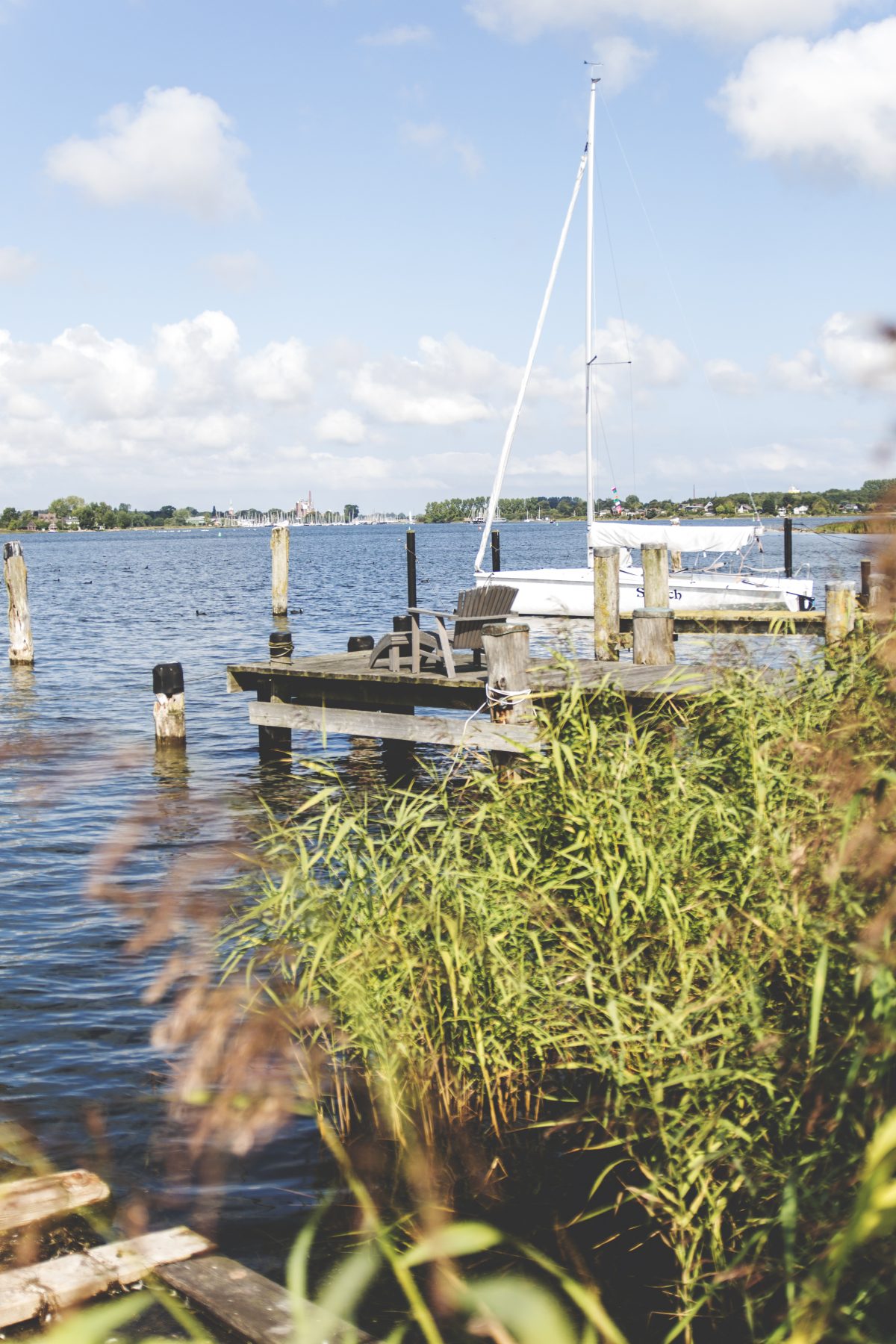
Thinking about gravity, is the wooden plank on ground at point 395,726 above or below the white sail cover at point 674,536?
below

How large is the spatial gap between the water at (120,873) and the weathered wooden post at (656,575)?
78.8 inches

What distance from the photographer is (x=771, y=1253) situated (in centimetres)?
338

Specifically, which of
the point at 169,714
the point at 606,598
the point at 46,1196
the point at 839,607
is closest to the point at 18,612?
the point at 169,714

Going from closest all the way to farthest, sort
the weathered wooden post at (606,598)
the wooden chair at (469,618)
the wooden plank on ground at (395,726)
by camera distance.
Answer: the wooden plank on ground at (395,726) → the wooden chair at (469,618) → the weathered wooden post at (606,598)

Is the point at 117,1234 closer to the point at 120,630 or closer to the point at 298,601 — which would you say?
the point at 120,630

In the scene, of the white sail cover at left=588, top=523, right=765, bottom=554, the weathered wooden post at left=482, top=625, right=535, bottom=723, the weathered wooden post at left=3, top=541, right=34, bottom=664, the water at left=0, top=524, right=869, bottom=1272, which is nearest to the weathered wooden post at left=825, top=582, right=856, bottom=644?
the water at left=0, top=524, right=869, bottom=1272

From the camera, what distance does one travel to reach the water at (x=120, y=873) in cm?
459

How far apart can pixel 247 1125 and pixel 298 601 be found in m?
41.8

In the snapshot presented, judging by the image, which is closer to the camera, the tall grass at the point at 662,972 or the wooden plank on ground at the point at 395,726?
the tall grass at the point at 662,972

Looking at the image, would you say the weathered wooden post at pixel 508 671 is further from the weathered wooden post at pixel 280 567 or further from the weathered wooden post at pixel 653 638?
the weathered wooden post at pixel 280 567

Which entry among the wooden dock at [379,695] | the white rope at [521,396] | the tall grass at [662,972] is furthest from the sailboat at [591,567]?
the tall grass at [662,972]

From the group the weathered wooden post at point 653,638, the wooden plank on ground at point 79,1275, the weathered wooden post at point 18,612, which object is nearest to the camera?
the wooden plank on ground at point 79,1275

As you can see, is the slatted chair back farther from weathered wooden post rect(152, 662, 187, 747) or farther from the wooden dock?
weathered wooden post rect(152, 662, 187, 747)

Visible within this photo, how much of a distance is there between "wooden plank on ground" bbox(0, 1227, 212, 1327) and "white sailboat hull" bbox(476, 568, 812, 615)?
18.3 meters
